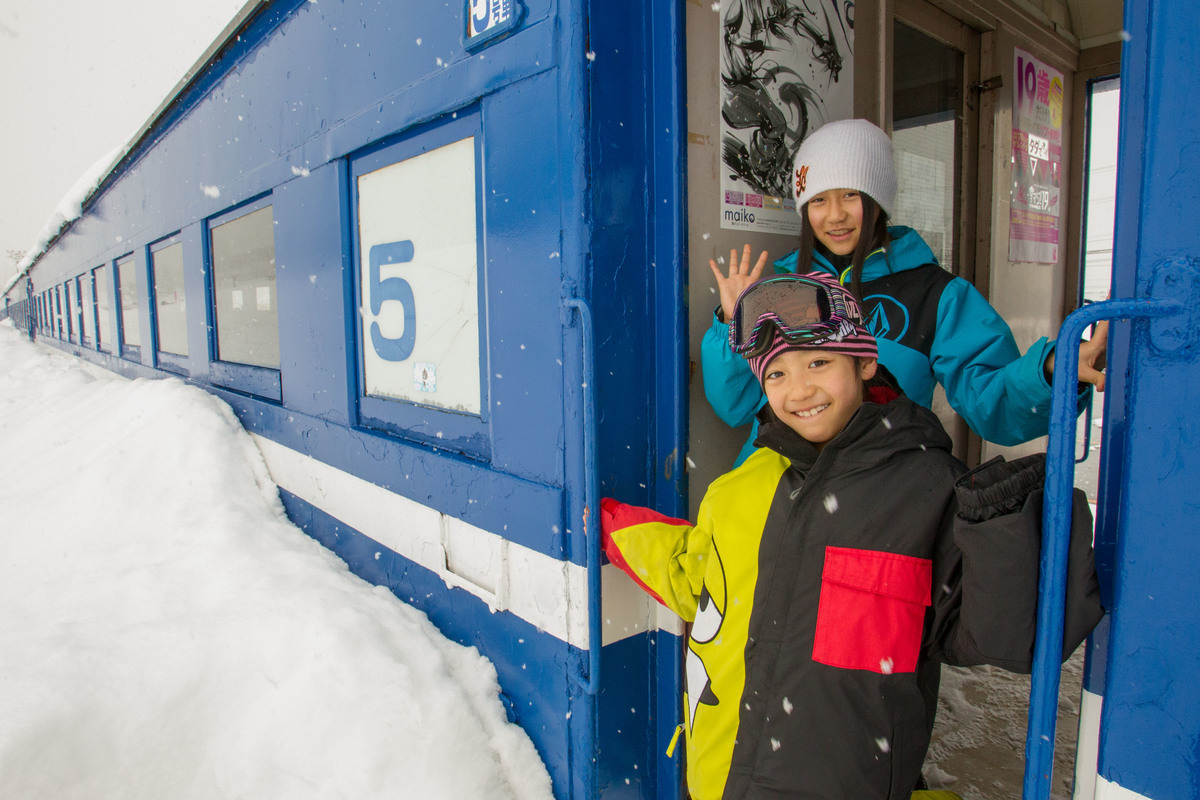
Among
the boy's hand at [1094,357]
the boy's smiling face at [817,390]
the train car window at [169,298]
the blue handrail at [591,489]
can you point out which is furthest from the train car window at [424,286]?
the train car window at [169,298]

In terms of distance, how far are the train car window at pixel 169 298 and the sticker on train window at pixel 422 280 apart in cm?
357

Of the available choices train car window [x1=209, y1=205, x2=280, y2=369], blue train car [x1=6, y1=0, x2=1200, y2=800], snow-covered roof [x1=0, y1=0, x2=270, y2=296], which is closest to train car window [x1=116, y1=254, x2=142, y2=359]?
snow-covered roof [x1=0, y1=0, x2=270, y2=296]

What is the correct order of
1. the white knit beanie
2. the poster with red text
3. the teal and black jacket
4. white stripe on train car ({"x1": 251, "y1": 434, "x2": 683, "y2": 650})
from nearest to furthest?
1. the teal and black jacket
2. the white knit beanie
3. white stripe on train car ({"x1": 251, "y1": 434, "x2": 683, "y2": 650})
4. the poster with red text

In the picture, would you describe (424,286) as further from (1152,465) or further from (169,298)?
(169,298)

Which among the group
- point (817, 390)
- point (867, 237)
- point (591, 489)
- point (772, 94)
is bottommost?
point (591, 489)

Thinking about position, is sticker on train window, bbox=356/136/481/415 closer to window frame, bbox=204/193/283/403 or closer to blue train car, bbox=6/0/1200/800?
blue train car, bbox=6/0/1200/800

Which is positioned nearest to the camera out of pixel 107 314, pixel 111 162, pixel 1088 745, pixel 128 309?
pixel 1088 745

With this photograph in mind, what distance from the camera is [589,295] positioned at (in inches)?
68.2

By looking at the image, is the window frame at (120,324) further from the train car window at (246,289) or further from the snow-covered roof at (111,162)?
the train car window at (246,289)

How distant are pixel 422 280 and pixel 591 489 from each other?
3.87ft

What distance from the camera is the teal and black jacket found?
1607 mm

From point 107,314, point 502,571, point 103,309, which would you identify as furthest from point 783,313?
point 103,309

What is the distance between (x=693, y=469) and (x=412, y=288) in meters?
1.27

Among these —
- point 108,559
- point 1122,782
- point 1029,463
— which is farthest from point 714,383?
point 108,559
